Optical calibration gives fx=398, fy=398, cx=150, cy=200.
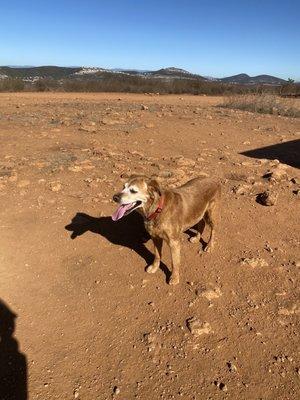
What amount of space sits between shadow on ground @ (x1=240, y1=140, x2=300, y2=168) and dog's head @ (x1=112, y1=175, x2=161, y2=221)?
5.30m

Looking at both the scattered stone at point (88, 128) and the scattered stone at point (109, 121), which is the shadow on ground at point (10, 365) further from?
the scattered stone at point (109, 121)

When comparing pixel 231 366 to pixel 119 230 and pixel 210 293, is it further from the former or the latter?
pixel 119 230

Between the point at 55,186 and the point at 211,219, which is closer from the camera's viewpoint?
the point at 211,219

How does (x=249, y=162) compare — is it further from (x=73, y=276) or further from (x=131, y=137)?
(x=73, y=276)

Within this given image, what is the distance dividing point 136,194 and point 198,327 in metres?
1.54

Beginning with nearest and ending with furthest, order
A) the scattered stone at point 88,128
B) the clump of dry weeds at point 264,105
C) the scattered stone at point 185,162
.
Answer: the scattered stone at point 185,162 < the scattered stone at point 88,128 < the clump of dry weeds at point 264,105

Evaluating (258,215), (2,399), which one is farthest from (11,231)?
(258,215)

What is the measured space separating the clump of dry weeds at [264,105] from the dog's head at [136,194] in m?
12.3

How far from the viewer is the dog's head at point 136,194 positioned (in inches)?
169

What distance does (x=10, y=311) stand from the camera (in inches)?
176

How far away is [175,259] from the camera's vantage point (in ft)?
15.5

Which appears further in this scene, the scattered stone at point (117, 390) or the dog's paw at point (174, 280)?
the dog's paw at point (174, 280)

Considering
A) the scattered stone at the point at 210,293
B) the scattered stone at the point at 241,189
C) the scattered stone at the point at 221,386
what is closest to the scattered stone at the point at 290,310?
the scattered stone at the point at 210,293

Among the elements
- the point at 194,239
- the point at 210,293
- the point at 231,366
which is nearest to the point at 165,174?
the point at 194,239
